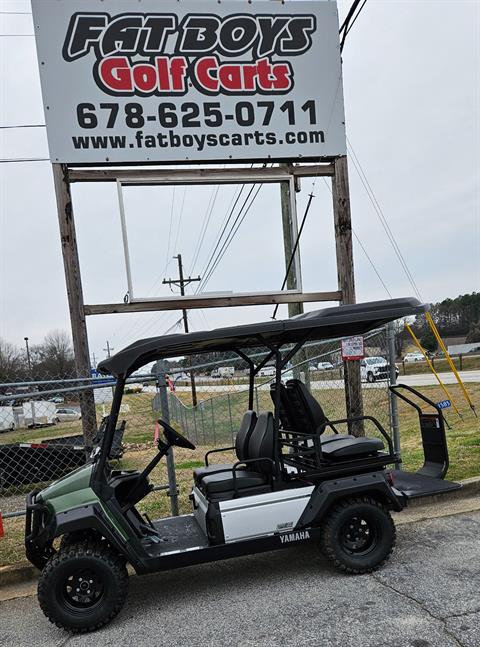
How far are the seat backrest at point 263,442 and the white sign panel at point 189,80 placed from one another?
315 centimetres

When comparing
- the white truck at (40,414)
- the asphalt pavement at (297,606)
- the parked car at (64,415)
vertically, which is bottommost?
the parked car at (64,415)

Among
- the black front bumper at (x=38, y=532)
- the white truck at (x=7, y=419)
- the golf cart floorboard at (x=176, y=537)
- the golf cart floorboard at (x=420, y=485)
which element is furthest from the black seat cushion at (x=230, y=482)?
the white truck at (x=7, y=419)

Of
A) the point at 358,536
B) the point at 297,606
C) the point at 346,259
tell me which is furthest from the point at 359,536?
the point at 346,259

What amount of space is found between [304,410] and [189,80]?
3816 mm

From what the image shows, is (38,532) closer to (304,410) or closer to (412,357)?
(304,410)

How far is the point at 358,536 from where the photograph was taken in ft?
13.1

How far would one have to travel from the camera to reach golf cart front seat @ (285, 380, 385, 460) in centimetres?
410

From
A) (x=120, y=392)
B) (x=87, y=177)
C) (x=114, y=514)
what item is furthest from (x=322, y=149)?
(x=114, y=514)

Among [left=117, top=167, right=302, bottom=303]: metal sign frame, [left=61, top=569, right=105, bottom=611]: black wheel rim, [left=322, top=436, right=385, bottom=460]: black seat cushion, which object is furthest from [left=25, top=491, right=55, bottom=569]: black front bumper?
[left=117, top=167, right=302, bottom=303]: metal sign frame

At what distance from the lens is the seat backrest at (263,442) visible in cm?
400

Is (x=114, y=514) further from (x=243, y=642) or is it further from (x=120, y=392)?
(x=243, y=642)

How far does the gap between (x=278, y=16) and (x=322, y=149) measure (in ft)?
5.08

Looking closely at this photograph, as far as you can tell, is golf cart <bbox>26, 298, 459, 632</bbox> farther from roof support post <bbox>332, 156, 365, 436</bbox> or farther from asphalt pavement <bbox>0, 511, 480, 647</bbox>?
roof support post <bbox>332, 156, 365, 436</bbox>

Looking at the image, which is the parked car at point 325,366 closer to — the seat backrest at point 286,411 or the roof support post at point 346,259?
the roof support post at point 346,259
